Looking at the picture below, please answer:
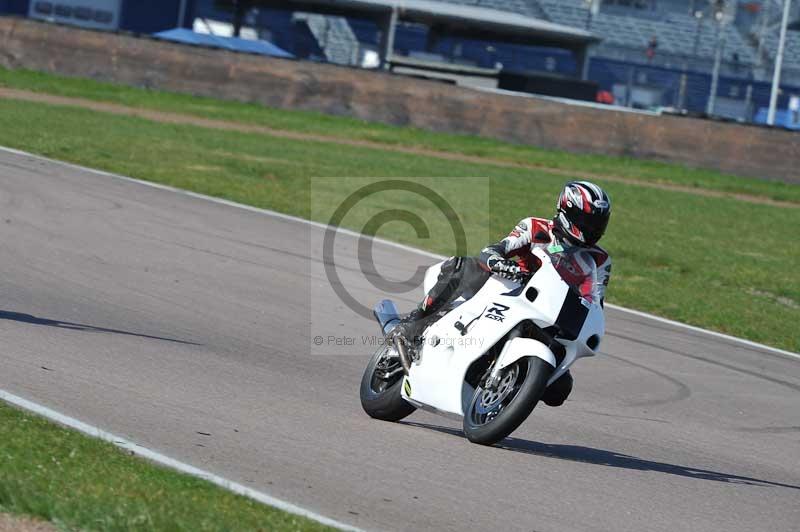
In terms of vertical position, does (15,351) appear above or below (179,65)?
below

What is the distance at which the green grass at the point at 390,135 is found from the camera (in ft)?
86.5

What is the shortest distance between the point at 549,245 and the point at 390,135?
2137 cm

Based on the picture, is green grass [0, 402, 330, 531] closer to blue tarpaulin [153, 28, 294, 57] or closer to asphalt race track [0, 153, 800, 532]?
asphalt race track [0, 153, 800, 532]

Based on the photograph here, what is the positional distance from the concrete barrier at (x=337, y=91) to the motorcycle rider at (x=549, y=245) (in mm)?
20815

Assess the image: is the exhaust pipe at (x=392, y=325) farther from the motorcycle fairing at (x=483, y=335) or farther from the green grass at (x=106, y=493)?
the green grass at (x=106, y=493)

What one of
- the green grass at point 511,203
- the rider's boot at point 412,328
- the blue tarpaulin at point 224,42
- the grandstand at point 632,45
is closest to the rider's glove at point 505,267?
the rider's boot at point 412,328

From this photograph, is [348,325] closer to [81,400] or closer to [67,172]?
[81,400]

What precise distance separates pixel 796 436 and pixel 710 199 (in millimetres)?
16346

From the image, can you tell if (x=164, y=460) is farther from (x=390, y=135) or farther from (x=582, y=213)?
(x=390, y=135)

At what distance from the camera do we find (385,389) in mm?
7301

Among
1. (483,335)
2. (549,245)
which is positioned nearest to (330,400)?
(483,335)

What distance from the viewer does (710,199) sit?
2434 centimetres

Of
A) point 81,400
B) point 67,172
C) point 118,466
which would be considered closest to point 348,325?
point 81,400

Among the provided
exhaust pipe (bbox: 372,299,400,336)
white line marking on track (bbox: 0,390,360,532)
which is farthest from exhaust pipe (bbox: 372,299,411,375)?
white line marking on track (bbox: 0,390,360,532)
